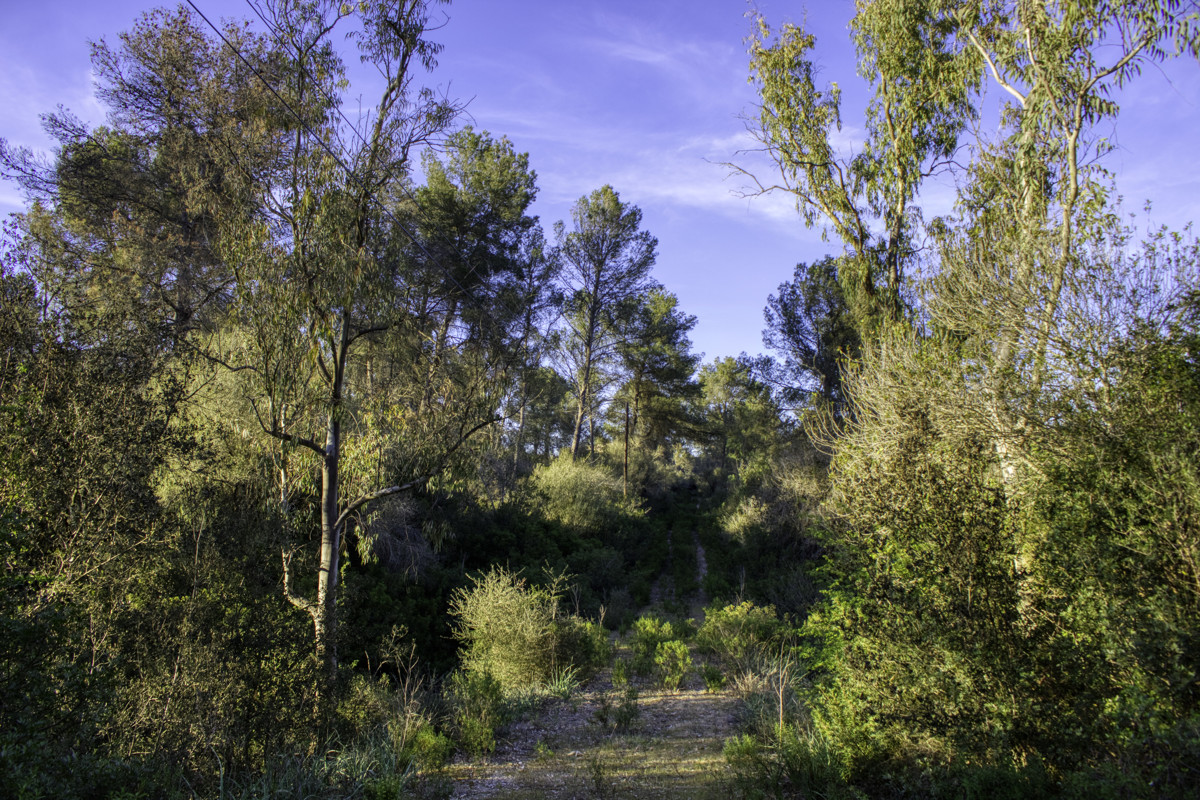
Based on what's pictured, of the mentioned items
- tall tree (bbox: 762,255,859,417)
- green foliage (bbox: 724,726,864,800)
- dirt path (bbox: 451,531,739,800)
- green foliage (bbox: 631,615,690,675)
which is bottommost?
dirt path (bbox: 451,531,739,800)

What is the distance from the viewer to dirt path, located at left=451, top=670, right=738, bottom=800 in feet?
17.6

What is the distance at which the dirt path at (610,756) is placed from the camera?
5379mm

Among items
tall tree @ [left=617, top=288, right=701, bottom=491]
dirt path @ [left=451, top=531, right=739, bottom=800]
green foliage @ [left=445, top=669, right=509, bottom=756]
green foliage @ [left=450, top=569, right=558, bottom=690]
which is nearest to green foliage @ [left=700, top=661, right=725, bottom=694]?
dirt path @ [left=451, top=531, right=739, bottom=800]

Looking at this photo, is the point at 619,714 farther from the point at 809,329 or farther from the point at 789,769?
the point at 809,329

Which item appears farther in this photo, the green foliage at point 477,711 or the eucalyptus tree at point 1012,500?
the green foliage at point 477,711

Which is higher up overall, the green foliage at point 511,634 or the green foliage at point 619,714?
the green foliage at point 511,634

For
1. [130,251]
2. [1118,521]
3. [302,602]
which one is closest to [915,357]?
[1118,521]

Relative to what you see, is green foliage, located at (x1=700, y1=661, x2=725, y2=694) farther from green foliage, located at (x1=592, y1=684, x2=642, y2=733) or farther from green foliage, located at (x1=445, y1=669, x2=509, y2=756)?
green foliage, located at (x1=445, y1=669, x2=509, y2=756)

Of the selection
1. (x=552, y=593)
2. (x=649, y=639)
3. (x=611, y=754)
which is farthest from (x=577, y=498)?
(x=611, y=754)

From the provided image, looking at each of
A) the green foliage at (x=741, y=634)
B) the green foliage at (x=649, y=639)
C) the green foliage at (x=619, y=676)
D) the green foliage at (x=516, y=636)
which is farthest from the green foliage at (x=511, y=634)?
the green foliage at (x=741, y=634)

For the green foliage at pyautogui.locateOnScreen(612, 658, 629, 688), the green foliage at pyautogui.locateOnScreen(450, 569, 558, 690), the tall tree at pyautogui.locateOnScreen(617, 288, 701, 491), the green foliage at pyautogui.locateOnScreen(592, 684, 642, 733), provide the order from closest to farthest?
the green foliage at pyautogui.locateOnScreen(592, 684, 642, 733) < the green foliage at pyautogui.locateOnScreen(450, 569, 558, 690) < the green foliage at pyautogui.locateOnScreen(612, 658, 629, 688) < the tall tree at pyautogui.locateOnScreen(617, 288, 701, 491)

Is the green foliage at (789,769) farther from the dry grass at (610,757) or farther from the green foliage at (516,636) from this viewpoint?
the green foliage at (516,636)

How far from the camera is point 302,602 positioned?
620 cm

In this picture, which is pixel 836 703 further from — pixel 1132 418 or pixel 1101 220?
pixel 1101 220
